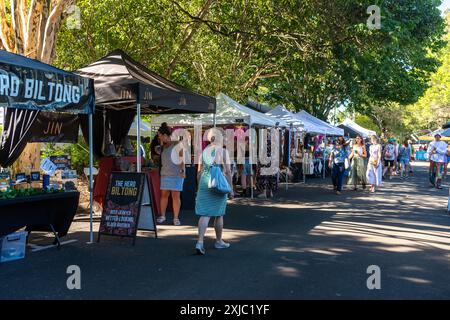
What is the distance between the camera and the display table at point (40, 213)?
6.31 meters

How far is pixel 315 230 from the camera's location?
864 centimetres

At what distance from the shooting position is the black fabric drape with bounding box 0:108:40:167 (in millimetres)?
8445

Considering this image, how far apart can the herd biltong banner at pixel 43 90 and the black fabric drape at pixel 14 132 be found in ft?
6.33

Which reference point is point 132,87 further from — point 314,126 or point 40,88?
point 314,126

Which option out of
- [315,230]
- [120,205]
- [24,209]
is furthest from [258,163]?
[24,209]

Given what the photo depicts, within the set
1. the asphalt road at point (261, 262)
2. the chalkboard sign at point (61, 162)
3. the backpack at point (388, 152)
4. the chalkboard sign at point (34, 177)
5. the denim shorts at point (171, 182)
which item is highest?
→ the backpack at point (388, 152)

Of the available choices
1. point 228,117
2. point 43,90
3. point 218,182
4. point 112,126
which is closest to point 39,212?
point 43,90

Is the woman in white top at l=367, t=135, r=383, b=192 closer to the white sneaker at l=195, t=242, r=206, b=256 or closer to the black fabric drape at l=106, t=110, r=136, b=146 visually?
the black fabric drape at l=106, t=110, r=136, b=146

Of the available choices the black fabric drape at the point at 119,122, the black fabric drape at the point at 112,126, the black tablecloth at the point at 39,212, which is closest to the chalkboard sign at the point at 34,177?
the black tablecloth at the point at 39,212

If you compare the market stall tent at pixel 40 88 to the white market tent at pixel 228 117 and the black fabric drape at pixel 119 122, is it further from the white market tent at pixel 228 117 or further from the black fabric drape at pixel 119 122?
the white market tent at pixel 228 117

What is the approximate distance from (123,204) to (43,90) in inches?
83.3

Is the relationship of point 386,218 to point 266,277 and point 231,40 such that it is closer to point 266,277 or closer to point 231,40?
point 266,277

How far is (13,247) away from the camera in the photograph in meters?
6.48
